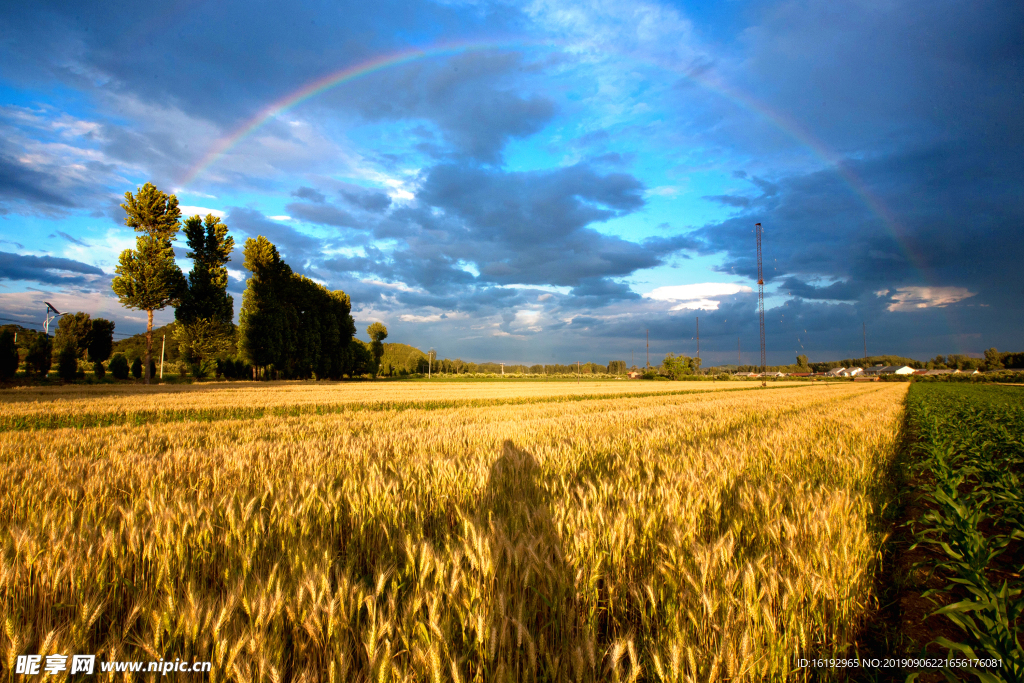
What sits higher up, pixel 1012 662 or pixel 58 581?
pixel 58 581

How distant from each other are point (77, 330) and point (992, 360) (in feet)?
747

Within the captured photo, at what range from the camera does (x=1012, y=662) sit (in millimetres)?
1629

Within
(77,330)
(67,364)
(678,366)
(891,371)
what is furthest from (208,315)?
(891,371)

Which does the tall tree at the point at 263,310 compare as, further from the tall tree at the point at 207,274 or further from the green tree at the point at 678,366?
the green tree at the point at 678,366

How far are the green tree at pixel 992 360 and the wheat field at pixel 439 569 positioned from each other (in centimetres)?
19469

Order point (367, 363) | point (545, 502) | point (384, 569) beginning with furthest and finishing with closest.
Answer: point (367, 363) < point (545, 502) < point (384, 569)

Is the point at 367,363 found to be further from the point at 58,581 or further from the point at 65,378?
the point at 58,581

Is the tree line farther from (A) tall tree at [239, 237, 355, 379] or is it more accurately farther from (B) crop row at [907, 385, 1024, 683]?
(B) crop row at [907, 385, 1024, 683]

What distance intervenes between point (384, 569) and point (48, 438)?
8.11m

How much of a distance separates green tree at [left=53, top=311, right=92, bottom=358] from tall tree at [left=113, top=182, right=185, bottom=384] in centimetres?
3017

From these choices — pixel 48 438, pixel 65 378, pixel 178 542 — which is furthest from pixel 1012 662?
pixel 65 378

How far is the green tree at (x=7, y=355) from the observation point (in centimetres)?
2981

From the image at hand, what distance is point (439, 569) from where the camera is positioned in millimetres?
1925

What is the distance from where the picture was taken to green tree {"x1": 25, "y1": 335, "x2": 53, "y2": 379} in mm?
36594
